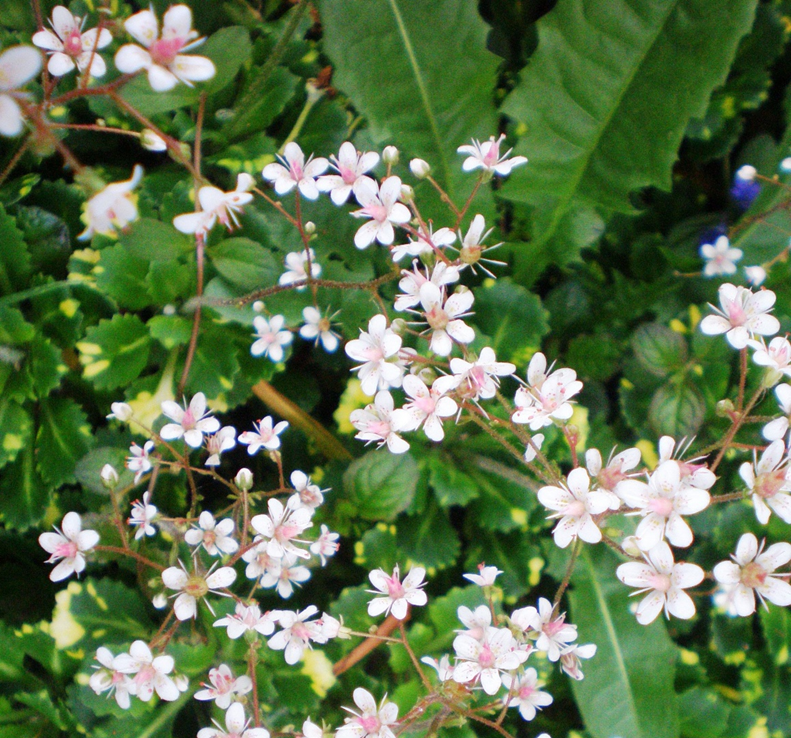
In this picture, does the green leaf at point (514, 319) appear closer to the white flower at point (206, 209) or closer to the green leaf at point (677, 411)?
the green leaf at point (677, 411)

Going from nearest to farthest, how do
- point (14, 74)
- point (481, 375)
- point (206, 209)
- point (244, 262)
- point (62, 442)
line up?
point (14, 74)
point (206, 209)
point (481, 375)
point (244, 262)
point (62, 442)

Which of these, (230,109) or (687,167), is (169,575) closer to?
(230,109)

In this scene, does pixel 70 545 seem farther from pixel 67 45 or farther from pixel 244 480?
pixel 67 45

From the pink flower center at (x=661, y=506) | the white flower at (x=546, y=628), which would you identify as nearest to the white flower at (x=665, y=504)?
the pink flower center at (x=661, y=506)

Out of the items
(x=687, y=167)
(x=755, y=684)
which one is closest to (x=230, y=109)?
(x=687, y=167)

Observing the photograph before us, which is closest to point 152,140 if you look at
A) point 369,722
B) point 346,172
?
point 346,172

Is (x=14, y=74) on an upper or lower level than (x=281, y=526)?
upper
